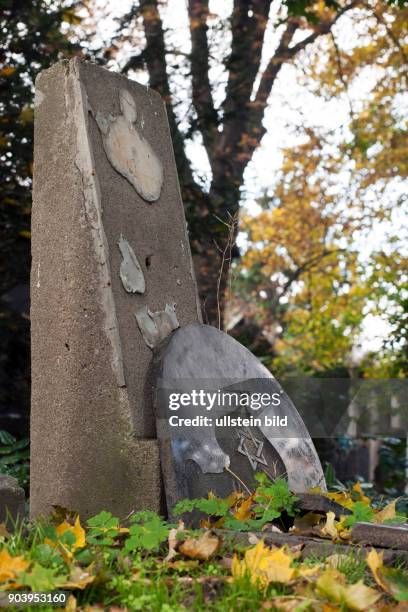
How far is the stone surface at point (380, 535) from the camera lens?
2.78 m

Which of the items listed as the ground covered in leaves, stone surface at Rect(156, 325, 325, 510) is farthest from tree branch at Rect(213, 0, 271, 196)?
the ground covered in leaves

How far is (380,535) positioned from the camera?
2820 millimetres

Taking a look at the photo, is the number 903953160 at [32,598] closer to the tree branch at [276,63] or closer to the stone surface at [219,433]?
the stone surface at [219,433]

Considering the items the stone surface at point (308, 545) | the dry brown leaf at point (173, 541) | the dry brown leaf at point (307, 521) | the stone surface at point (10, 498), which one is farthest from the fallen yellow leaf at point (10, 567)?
the dry brown leaf at point (307, 521)

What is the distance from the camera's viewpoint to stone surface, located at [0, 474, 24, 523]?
10.4ft

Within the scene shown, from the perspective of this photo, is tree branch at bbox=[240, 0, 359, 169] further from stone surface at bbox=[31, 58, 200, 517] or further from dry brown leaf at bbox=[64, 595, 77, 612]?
dry brown leaf at bbox=[64, 595, 77, 612]

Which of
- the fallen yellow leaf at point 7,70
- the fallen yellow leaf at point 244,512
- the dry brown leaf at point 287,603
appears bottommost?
the dry brown leaf at point 287,603

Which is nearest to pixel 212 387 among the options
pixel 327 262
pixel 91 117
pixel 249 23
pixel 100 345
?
pixel 100 345

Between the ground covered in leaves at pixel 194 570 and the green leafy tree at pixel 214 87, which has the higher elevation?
the green leafy tree at pixel 214 87

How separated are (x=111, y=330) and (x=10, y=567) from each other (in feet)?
4.55

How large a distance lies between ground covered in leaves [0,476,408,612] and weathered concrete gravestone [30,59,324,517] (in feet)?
1.47

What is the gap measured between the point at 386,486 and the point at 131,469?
5555mm

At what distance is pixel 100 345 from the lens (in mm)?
3543

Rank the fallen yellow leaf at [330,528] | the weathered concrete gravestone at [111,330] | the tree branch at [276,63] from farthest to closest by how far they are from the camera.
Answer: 1. the tree branch at [276,63]
2. the weathered concrete gravestone at [111,330]
3. the fallen yellow leaf at [330,528]
